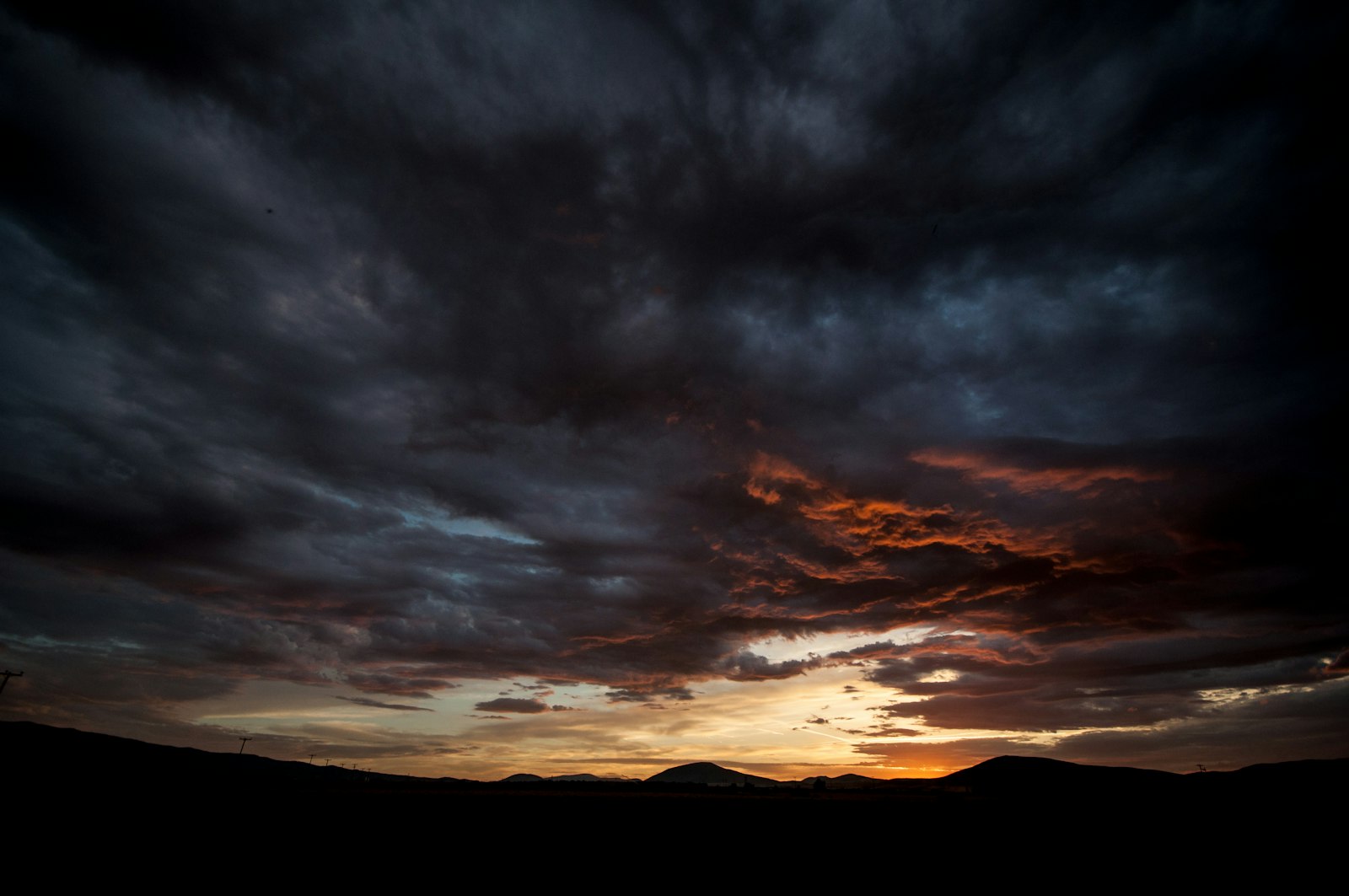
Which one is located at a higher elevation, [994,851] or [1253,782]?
[1253,782]

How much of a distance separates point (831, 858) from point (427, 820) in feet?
123

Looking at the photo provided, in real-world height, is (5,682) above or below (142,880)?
above

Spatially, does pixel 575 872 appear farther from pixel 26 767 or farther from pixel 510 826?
pixel 26 767

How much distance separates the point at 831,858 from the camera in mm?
33094

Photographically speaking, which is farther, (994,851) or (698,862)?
(994,851)

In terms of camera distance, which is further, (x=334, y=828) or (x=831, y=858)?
(x=334, y=828)

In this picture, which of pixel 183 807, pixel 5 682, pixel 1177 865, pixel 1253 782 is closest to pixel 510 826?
pixel 183 807

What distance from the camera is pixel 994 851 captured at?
124 feet

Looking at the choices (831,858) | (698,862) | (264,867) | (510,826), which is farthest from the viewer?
(510,826)

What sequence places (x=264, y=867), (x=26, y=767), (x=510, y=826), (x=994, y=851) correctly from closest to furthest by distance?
1. (x=264, y=867)
2. (x=994, y=851)
3. (x=510, y=826)
4. (x=26, y=767)

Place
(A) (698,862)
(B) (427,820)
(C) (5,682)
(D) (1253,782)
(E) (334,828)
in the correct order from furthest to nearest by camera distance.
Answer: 1. (D) (1253,782)
2. (C) (5,682)
3. (B) (427,820)
4. (E) (334,828)
5. (A) (698,862)

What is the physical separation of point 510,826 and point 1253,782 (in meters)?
251

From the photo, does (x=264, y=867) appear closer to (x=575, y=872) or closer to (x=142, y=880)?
(x=142, y=880)

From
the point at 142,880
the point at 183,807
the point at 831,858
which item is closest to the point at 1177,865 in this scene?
the point at 831,858
